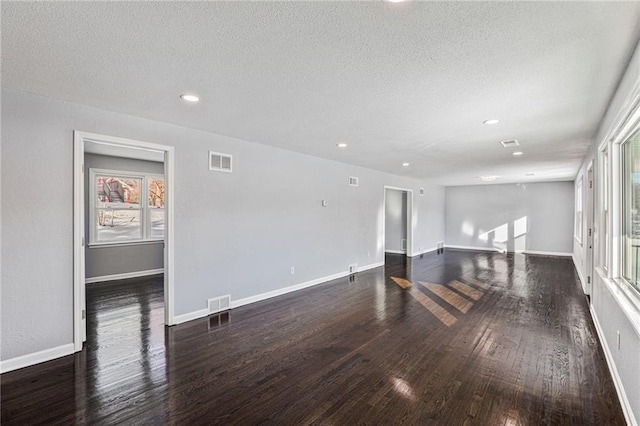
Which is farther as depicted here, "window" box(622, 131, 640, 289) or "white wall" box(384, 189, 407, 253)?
"white wall" box(384, 189, 407, 253)

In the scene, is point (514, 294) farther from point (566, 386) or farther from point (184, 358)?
point (184, 358)

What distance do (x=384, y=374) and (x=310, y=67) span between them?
2.59m

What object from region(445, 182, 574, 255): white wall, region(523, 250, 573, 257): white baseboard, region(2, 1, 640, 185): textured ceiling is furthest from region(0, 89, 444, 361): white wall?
region(523, 250, 573, 257): white baseboard

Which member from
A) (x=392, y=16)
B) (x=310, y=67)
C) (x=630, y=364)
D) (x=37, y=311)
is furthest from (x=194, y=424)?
(x=630, y=364)

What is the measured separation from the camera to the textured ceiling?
5.54ft

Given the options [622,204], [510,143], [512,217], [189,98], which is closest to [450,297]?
[510,143]

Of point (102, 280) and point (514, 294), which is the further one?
point (102, 280)

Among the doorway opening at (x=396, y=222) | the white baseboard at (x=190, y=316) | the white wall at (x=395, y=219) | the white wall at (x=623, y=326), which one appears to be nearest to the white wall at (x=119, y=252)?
the white baseboard at (x=190, y=316)

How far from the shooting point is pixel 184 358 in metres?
3.07

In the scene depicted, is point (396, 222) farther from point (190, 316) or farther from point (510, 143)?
point (190, 316)

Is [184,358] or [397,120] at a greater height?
[397,120]

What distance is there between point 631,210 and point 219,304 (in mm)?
4533

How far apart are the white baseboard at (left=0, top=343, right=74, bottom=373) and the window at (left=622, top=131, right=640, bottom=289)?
496 cm

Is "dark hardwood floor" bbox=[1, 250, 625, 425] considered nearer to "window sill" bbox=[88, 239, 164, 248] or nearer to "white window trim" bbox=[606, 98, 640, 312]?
"white window trim" bbox=[606, 98, 640, 312]
